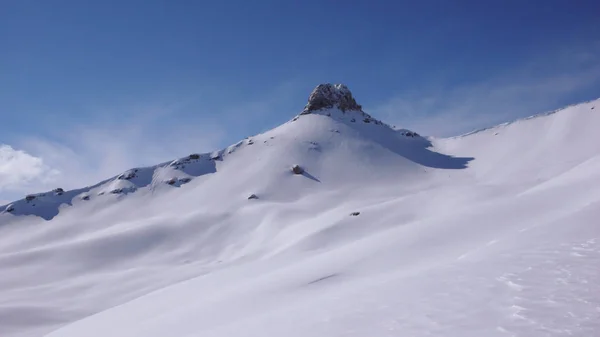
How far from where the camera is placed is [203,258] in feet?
144

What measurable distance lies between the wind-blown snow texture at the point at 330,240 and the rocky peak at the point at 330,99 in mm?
2886

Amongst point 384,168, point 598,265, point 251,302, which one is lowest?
point 598,265

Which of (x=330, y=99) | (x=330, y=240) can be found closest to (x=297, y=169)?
(x=330, y=99)

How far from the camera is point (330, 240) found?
28.1 meters

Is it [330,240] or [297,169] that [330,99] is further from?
[330,240]

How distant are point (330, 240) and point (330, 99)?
273 ft

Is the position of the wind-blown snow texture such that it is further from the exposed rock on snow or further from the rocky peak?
the rocky peak

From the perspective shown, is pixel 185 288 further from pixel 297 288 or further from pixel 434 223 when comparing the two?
pixel 434 223

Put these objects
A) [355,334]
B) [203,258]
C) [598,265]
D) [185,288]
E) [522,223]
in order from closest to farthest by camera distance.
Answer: [355,334], [598,265], [522,223], [185,288], [203,258]

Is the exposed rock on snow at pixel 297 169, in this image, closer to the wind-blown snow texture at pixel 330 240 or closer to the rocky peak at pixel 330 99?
the wind-blown snow texture at pixel 330 240

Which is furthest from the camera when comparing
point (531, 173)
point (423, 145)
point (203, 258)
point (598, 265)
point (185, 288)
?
point (423, 145)

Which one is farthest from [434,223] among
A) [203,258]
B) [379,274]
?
[203,258]

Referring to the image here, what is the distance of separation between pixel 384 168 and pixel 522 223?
6252 cm

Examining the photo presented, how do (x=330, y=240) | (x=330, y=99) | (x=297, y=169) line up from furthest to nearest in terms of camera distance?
(x=330, y=99) < (x=297, y=169) < (x=330, y=240)
